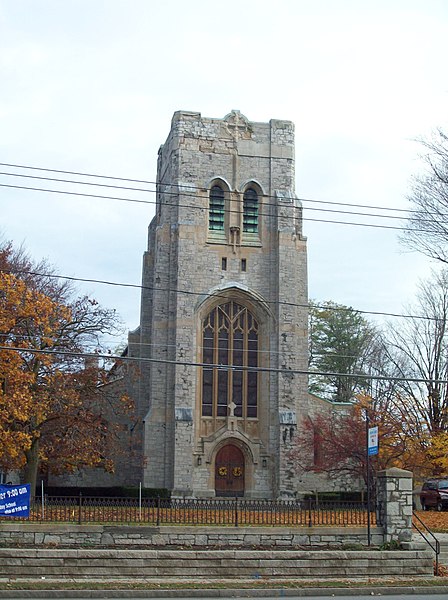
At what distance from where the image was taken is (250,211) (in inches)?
1759

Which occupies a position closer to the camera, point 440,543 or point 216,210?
point 440,543

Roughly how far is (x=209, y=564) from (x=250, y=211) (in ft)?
87.8

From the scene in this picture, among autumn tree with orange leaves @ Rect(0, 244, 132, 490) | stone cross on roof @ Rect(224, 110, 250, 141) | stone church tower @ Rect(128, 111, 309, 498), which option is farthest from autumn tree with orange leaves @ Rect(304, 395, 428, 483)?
stone cross on roof @ Rect(224, 110, 250, 141)

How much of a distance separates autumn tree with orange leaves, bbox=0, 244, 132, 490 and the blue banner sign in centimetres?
619

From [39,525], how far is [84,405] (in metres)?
14.4

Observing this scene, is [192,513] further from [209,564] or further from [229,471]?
[229,471]

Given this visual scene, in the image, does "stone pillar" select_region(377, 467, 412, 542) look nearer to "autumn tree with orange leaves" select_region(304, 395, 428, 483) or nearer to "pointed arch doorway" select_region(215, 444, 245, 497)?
"autumn tree with orange leaves" select_region(304, 395, 428, 483)

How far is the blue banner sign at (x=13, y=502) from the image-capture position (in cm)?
2148

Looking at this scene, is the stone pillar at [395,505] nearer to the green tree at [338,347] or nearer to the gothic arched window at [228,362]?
the gothic arched window at [228,362]

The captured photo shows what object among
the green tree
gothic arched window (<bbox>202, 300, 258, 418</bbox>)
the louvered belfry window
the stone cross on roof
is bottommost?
gothic arched window (<bbox>202, 300, 258, 418</bbox>)

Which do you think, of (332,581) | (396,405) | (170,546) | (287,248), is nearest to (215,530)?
(170,546)

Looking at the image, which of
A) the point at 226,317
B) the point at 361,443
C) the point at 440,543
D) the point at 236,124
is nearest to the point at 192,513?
Result: the point at 440,543

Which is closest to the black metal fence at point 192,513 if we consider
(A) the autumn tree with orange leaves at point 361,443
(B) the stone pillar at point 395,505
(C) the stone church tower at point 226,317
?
(B) the stone pillar at point 395,505

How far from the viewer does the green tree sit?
59.9 m
